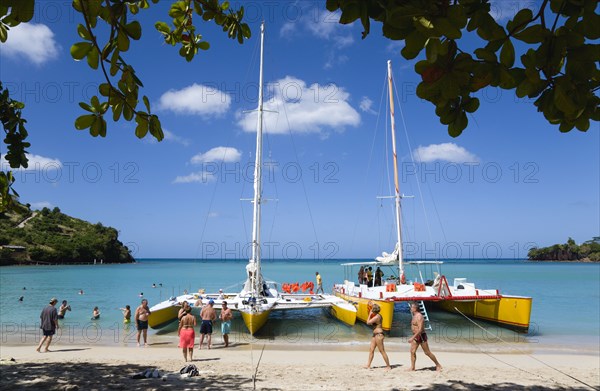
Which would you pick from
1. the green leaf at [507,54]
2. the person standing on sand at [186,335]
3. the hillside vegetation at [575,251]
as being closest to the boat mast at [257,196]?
the person standing on sand at [186,335]

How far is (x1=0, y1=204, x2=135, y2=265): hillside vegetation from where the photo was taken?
104 m

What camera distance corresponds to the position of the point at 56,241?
11669cm

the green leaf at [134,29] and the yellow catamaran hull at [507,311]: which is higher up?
the green leaf at [134,29]

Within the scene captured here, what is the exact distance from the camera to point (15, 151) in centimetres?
527

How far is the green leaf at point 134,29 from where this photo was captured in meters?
2.22

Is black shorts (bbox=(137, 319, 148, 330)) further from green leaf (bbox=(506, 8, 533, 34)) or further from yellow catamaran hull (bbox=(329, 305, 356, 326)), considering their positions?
green leaf (bbox=(506, 8, 533, 34))

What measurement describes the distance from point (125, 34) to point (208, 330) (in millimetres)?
13922

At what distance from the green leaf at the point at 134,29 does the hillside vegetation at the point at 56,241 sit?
9989 centimetres

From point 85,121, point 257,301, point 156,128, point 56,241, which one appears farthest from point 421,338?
point 56,241

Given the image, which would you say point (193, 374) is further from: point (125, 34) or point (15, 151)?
point (125, 34)

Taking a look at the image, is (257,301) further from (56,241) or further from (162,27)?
(56,241)

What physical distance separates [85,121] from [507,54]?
2.14m

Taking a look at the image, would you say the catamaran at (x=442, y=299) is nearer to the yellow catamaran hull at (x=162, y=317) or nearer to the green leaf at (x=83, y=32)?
the yellow catamaran hull at (x=162, y=317)

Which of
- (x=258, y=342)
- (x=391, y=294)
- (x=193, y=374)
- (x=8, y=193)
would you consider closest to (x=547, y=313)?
(x=391, y=294)
